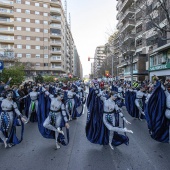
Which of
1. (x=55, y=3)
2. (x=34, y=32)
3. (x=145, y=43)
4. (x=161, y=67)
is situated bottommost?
(x=161, y=67)

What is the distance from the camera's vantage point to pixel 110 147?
5699mm

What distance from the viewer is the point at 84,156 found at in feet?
16.4

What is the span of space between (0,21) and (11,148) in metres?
52.9

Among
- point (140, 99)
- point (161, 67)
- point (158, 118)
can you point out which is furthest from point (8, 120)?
point (161, 67)

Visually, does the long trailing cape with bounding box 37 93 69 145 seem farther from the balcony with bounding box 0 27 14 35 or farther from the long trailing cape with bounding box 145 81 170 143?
the balcony with bounding box 0 27 14 35

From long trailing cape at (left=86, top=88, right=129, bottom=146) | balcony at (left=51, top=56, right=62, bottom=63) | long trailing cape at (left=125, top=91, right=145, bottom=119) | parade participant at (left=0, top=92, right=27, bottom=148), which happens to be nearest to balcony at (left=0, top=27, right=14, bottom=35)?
balcony at (left=51, top=56, right=62, bottom=63)

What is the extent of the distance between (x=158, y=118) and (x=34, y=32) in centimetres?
5381

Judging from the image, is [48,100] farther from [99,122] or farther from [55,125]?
[99,122]

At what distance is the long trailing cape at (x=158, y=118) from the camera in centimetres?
581

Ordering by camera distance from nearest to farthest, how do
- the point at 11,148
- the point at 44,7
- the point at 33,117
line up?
the point at 11,148
the point at 33,117
the point at 44,7

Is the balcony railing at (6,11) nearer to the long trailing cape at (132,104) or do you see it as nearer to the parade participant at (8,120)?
the long trailing cape at (132,104)

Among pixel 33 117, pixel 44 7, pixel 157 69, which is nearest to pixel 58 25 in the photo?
pixel 44 7

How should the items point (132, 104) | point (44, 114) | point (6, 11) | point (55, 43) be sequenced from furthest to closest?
point (55, 43), point (6, 11), point (132, 104), point (44, 114)

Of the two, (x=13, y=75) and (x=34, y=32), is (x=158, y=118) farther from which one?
(x=34, y=32)
